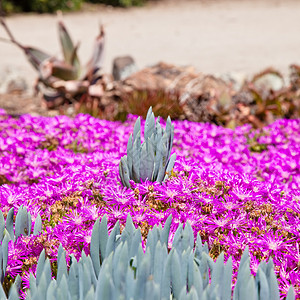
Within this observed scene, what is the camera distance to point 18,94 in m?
7.27

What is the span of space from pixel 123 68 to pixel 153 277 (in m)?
6.07

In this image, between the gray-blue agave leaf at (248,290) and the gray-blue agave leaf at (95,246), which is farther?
the gray-blue agave leaf at (95,246)

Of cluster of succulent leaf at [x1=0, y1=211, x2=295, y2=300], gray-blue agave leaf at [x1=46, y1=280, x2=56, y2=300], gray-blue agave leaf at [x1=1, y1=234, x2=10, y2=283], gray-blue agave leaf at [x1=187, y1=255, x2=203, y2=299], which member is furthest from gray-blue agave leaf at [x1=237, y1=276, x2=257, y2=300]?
gray-blue agave leaf at [x1=1, y1=234, x2=10, y2=283]

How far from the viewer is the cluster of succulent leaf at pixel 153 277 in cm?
141

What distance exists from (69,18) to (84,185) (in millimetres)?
14362

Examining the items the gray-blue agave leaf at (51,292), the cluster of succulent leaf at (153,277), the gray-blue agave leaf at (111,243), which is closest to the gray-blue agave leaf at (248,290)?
the cluster of succulent leaf at (153,277)

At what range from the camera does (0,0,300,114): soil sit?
9.96 m

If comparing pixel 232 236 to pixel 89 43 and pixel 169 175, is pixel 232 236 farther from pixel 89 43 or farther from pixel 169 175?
pixel 89 43

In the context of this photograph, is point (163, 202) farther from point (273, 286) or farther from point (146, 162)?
point (273, 286)

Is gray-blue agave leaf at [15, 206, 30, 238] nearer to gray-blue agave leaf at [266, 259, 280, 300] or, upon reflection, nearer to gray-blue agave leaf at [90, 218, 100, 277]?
gray-blue agave leaf at [90, 218, 100, 277]

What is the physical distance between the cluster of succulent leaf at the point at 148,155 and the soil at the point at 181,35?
13.0 ft

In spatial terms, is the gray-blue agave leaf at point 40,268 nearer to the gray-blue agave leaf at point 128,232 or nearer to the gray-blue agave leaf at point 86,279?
the gray-blue agave leaf at point 86,279

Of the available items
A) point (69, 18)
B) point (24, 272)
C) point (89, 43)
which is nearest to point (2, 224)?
point (24, 272)

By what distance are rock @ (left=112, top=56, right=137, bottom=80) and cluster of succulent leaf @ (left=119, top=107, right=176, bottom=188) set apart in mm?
4963
